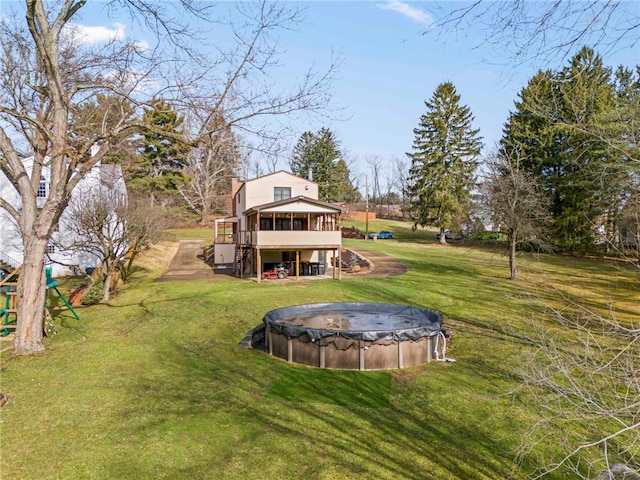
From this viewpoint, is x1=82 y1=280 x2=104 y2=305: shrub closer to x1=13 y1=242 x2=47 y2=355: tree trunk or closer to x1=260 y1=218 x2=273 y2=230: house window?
x1=13 y1=242 x2=47 y2=355: tree trunk

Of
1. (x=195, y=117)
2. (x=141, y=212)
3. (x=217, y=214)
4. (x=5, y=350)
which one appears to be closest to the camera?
(x=195, y=117)

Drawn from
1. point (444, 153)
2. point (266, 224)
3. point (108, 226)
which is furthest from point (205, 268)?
point (444, 153)

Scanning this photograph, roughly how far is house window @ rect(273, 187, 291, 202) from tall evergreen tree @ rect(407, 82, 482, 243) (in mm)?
21464

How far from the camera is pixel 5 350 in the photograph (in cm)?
1078

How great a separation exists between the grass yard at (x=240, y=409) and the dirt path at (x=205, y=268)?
31.3 feet

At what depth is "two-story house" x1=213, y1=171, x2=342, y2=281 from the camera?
25.5 meters

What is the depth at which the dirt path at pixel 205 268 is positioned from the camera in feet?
85.5

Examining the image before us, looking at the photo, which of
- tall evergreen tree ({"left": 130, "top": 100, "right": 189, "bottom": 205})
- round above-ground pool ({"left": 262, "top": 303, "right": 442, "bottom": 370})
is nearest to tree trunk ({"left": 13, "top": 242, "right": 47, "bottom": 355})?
round above-ground pool ({"left": 262, "top": 303, "right": 442, "bottom": 370})

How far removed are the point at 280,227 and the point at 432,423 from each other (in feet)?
72.9

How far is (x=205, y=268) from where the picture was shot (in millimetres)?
30094

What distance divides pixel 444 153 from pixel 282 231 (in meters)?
28.4

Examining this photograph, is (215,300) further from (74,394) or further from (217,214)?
(217,214)

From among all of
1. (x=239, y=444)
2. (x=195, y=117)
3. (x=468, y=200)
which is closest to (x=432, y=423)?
(x=239, y=444)

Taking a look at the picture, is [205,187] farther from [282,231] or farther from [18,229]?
[282,231]
